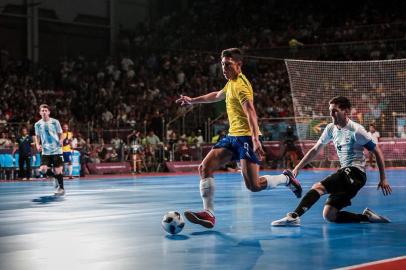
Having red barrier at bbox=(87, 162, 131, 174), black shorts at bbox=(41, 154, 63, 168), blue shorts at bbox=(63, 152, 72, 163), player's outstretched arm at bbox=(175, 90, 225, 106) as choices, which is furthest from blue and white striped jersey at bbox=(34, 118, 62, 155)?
red barrier at bbox=(87, 162, 131, 174)

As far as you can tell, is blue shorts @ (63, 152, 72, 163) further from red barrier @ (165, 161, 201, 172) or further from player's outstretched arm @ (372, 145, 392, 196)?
player's outstretched arm @ (372, 145, 392, 196)

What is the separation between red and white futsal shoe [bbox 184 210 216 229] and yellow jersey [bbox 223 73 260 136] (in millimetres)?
1221

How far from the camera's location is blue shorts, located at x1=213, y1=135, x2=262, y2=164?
966cm

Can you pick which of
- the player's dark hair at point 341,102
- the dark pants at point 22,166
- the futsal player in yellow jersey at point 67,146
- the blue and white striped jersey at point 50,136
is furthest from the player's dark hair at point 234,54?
the dark pants at point 22,166

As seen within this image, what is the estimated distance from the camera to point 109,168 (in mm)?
31844

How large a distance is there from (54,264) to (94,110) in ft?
109

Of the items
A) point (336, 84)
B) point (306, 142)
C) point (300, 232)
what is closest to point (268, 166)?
point (306, 142)

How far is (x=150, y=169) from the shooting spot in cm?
3378

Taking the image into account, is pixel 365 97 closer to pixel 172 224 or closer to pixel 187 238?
pixel 172 224

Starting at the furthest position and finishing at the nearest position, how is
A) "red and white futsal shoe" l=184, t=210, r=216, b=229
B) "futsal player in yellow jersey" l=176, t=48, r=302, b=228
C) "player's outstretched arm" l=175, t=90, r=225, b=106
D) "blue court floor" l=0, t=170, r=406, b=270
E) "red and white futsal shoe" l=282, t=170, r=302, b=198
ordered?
1. "red and white futsal shoe" l=282, t=170, r=302, b=198
2. "player's outstretched arm" l=175, t=90, r=225, b=106
3. "futsal player in yellow jersey" l=176, t=48, r=302, b=228
4. "red and white futsal shoe" l=184, t=210, r=216, b=229
5. "blue court floor" l=0, t=170, r=406, b=270

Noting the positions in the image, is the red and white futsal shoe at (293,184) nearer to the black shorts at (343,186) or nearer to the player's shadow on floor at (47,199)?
the black shorts at (343,186)

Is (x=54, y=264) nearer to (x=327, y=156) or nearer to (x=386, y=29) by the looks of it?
(x=327, y=156)

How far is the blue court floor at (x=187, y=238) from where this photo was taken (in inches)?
270

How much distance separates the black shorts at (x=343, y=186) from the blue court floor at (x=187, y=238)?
15.0 inches
